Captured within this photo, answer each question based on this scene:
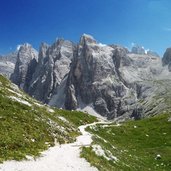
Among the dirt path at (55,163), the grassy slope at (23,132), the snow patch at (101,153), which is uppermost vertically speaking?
the grassy slope at (23,132)

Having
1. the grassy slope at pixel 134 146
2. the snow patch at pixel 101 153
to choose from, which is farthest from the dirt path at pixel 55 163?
the snow patch at pixel 101 153

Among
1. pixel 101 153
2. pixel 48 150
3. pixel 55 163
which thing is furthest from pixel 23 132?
pixel 101 153

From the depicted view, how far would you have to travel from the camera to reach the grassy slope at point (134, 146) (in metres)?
38.7

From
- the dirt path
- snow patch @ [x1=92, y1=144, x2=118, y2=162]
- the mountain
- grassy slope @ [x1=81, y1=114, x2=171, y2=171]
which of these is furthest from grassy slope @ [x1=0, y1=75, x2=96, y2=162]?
snow patch @ [x1=92, y1=144, x2=118, y2=162]

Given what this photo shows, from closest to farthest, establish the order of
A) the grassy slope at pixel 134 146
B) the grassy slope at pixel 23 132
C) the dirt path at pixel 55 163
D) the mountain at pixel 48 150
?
the dirt path at pixel 55 163, the mountain at pixel 48 150, the grassy slope at pixel 23 132, the grassy slope at pixel 134 146

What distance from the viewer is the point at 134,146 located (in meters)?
63.3

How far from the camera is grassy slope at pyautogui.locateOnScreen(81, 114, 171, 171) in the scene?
38719 mm

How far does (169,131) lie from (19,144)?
49538mm

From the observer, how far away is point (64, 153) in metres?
38.4

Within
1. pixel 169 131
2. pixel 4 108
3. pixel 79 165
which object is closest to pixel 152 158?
pixel 79 165

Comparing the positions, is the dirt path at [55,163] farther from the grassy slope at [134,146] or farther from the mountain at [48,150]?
the grassy slope at [134,146]

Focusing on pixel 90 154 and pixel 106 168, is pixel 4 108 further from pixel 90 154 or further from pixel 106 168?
pixel 106 168

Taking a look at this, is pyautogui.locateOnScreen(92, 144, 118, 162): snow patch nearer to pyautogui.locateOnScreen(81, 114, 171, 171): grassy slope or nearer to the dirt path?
pyautogui.locateOnScreen(81, 114, 171, 171): grassy slope

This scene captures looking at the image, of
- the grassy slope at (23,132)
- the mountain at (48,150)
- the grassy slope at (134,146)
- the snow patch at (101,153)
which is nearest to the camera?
the mountain at (48,150)
